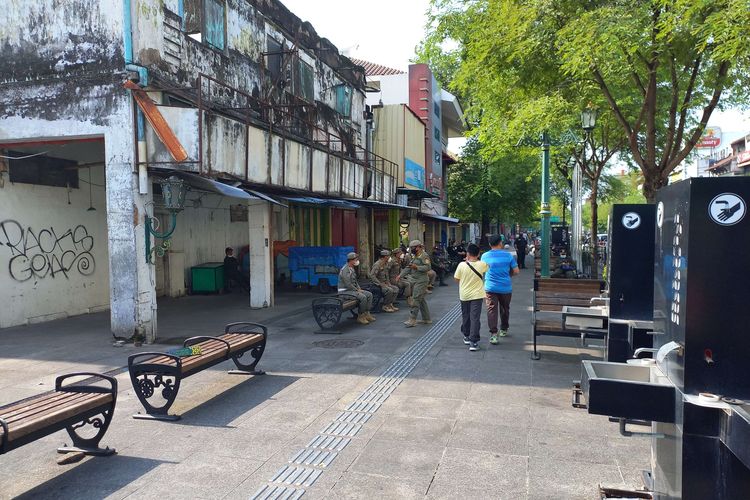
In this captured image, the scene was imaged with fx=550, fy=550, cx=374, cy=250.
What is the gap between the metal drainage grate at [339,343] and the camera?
29.2 feet

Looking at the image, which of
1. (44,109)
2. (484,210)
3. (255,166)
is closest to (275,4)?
(255,166)

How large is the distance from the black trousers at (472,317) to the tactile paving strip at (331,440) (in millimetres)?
1017

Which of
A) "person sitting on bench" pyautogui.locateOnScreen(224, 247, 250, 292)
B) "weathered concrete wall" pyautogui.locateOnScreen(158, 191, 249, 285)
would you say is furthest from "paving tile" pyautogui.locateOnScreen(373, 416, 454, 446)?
"person sitting on bench" pyautogui.locateOnScreen(224, 247, 250, 292)

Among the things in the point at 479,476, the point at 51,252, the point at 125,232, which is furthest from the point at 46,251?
the point at 479,476

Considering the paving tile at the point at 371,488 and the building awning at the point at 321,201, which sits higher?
the building awning at the point at 321,201

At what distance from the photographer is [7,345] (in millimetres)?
9195

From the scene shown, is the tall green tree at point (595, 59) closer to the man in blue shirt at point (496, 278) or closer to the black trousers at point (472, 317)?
the man in blue shirt at point (496, 278)

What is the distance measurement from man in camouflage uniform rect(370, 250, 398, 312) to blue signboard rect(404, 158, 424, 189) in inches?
421

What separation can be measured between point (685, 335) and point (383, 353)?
615cm

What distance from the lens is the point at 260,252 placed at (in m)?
13.2

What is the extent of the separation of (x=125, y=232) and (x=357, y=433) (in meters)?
6.07

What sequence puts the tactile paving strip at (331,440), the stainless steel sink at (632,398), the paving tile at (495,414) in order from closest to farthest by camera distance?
A: 1. the stainless steel sink at (632,398)
2. the tactile paving strip at (331,440)
3. the paving tile at (495,414)

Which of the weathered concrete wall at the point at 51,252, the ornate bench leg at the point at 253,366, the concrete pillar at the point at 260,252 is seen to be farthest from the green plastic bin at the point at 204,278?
the ornate bench leg at the point at 253,366

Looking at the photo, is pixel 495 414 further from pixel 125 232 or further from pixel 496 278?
pixel 125 232
